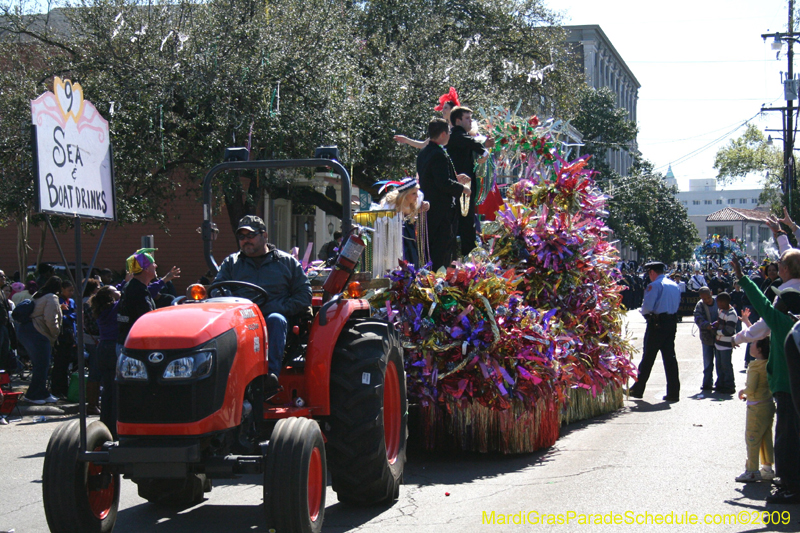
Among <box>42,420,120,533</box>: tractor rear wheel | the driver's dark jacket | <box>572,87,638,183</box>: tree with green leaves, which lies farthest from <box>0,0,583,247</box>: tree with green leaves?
<box>572,87,638,183</box>: tree with green leaves

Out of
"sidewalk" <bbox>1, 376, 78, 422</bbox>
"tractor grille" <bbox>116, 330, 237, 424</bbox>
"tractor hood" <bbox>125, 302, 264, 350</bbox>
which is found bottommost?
"sidewalk" <bbox>1, 376, 78, 422</bbox>

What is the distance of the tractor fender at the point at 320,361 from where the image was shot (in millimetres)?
5176

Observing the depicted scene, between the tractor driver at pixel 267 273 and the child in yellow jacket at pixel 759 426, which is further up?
the tractor driver at pixel 267 273

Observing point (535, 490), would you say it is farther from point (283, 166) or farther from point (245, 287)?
point (283, 166)

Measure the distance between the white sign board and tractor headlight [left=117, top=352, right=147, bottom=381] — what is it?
975 millimetres

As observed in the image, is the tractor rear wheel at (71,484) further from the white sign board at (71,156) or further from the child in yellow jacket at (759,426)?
the child in yellow jacket at (759,426)

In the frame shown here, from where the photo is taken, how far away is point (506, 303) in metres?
7.23

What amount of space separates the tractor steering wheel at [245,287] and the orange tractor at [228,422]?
0.05 feet

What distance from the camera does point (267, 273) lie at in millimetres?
5555

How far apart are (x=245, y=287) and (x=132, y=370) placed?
3.83 feet

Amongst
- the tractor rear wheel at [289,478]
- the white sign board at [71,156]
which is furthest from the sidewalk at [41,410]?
the tractor rear wheel at [289,478]

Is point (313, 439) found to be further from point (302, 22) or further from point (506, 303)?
point (302, 22)

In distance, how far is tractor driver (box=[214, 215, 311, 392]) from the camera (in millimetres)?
5465

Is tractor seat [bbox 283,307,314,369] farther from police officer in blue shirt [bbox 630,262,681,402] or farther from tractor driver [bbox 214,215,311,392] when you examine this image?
police officer in blue shirt [bbox 630,262,681,402]
